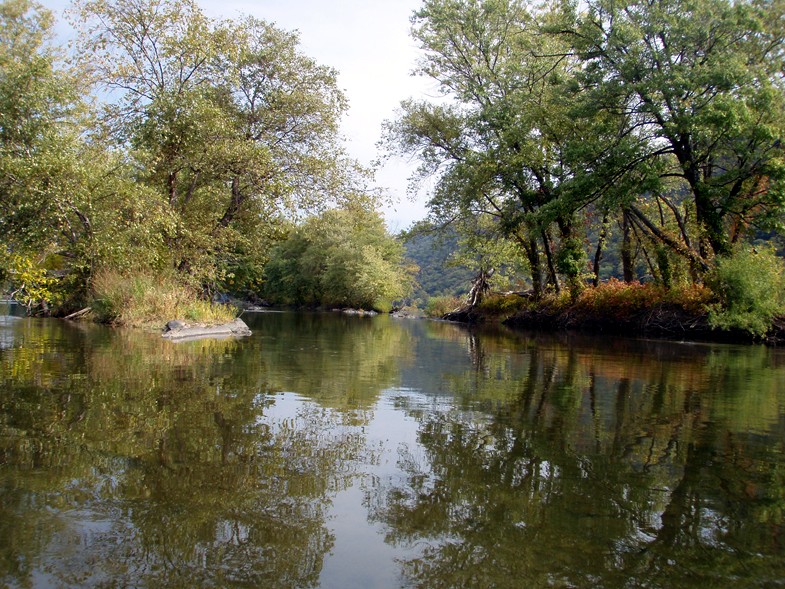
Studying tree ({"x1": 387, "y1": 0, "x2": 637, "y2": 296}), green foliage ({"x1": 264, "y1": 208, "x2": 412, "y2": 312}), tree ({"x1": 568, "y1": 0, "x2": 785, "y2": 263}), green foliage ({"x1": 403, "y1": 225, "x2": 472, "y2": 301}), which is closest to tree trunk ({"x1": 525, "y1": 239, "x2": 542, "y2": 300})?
tree ({"x1": 387, "y1": 0, "x2": 637, "y2": 296})

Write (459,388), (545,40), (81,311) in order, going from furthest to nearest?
(545,40) → (81,311) → (459,388)

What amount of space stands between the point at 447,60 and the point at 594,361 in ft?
72.3

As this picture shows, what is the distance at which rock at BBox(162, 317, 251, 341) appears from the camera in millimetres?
15037

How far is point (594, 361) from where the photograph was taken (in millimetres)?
12484

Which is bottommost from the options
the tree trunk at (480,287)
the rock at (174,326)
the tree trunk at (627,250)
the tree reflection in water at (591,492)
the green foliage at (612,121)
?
the tree reflection in water at (591,492)

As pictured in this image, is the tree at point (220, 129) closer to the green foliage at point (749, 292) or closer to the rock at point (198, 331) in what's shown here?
the rock at point (198, 331)

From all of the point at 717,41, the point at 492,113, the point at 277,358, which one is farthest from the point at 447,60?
the point at 277,358

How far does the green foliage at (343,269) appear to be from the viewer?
5591 cm

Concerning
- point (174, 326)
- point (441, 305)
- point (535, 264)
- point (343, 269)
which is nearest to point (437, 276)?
point (343, 269)

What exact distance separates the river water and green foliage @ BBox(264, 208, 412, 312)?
146 feet

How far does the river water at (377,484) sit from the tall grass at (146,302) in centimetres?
986

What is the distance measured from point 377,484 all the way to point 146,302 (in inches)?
626

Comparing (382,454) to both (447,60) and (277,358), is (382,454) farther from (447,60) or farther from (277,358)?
(447,60)

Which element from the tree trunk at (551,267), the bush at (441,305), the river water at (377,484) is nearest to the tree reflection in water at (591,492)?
the river water at (377,484)
